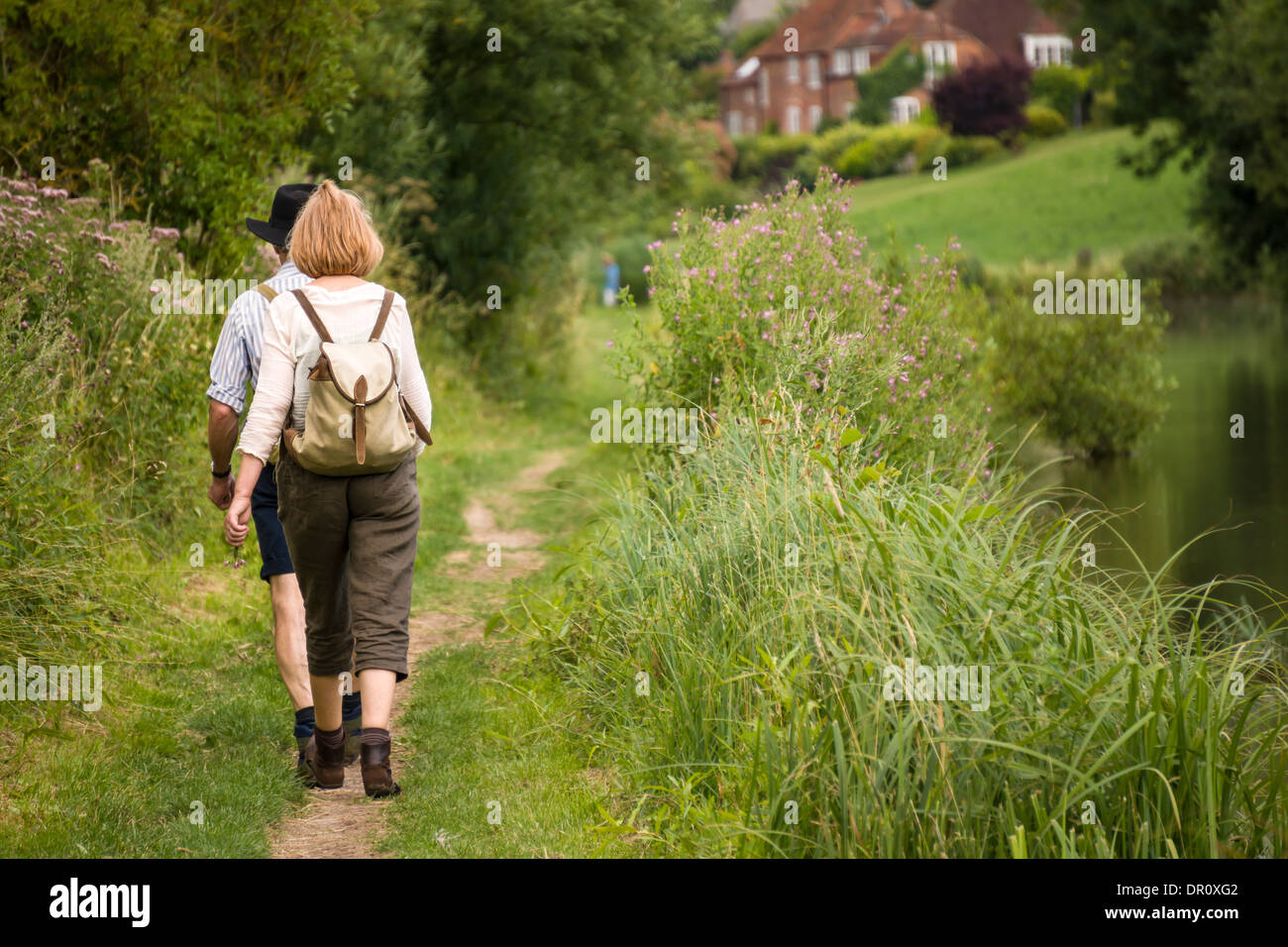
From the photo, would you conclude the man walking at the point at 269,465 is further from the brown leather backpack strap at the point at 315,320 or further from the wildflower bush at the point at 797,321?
the wildflower bush at the point at 797,321

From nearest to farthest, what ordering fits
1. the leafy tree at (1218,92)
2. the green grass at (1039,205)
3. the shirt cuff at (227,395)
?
the shirt cuff at (227,395), the leafy tree at (1218,92), the green grass at (1039,205)

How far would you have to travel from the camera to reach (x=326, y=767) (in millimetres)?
5215

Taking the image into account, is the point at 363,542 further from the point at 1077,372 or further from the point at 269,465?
the point at 1077,372

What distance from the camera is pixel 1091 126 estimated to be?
66.4 metres

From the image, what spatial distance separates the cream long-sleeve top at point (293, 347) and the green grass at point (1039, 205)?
4128cm

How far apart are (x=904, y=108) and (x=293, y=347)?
239 ft

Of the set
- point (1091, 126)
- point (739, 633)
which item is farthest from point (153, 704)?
point (1091, 126)

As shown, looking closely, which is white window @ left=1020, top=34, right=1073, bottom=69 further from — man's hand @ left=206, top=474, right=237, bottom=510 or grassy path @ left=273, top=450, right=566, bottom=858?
man's hand @ left=206, top=474, right=237, bottom=510

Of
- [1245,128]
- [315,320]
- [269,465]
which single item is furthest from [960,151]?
[315,320]

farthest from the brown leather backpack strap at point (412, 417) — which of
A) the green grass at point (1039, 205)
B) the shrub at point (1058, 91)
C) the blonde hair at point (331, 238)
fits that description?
the shrub at point (1058, 91)

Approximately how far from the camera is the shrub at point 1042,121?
214 ft

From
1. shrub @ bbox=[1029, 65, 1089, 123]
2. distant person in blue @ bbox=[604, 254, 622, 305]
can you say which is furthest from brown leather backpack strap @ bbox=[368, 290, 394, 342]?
shrub @ bbox=[1029, 65, 1089, 123]

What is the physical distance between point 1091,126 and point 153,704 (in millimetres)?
67399
